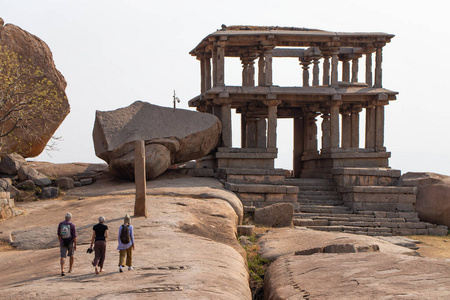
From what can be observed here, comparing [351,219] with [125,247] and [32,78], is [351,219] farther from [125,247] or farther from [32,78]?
[32,78]

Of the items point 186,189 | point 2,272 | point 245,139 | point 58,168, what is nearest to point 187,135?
point 186,189

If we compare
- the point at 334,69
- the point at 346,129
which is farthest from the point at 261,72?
the point at 346,129

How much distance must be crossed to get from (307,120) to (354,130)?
7.66 feet

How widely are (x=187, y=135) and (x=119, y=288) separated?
12.6 meters

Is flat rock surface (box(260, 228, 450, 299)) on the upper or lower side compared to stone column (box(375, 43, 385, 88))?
lower

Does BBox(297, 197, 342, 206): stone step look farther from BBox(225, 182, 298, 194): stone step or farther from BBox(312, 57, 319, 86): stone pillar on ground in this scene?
BBox(312, 57, 319, 86): stone pillar on ground

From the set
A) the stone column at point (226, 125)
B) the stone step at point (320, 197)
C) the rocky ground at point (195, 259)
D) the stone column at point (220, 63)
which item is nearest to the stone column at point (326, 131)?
the stone step at point (320, 197)

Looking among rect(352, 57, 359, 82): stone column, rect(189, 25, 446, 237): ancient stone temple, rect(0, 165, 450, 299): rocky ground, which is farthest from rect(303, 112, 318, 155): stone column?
rect(0, 165, 450, 299): rocky ground

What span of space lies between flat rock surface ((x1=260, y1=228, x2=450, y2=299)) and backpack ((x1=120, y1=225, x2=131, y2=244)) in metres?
2.61

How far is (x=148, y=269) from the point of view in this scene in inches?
365

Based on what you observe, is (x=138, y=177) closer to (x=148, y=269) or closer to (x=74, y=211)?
(x=74, y=211)

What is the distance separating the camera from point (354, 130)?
2733 cm

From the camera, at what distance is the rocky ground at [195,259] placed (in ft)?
25.8

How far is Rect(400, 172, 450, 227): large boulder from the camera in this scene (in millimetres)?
19734
